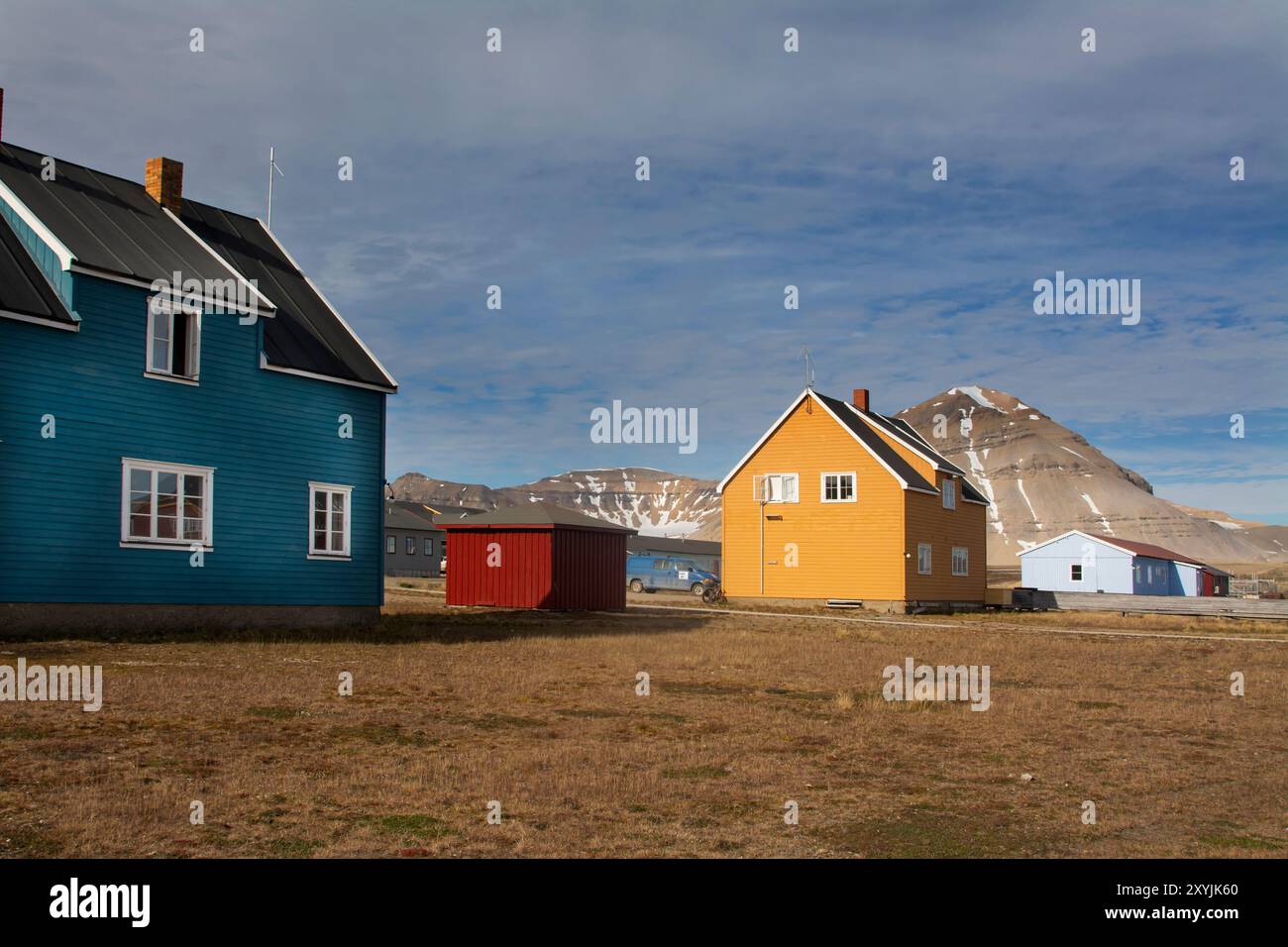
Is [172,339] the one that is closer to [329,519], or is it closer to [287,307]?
[287,307]

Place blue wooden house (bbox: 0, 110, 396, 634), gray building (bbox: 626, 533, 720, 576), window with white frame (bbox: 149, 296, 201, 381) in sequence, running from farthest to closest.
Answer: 1. gray building (bbox: 626, 533, 720, 576)
2. window with white frame (bbox: 149, 296, 201, 381)
3. blue wooden house (bbox: 0, 110, 396, 634)

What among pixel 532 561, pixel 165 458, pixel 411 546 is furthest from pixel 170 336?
pixel 411 546

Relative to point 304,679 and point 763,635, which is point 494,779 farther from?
point 763,635

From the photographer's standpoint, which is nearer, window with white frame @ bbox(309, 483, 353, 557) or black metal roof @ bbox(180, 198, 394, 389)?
window with white frame @ bbox(309, 483, 353, 557)

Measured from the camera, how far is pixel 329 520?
28.0 m

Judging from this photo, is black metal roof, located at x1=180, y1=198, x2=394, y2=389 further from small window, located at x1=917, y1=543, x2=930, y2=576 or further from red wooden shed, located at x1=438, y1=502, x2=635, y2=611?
small window, located at x1=917, y1=543, x2=930, y2=576

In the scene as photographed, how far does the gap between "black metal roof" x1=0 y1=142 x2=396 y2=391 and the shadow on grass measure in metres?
6.39

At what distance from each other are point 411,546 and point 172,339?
75.2 meters

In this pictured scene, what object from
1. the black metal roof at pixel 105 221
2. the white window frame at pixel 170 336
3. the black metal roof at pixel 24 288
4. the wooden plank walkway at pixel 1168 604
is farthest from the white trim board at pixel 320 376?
the wooden plank walkway at pixel 1168 604

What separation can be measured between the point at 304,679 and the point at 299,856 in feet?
32.2

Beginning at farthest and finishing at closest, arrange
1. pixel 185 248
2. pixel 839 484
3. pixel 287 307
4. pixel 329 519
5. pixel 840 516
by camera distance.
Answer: pixel 839 484 → pixel 840 516 → pixel 287 307 → pixel 329 519 → pixel 185 248

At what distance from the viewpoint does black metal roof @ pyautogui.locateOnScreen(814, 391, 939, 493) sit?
153 feet

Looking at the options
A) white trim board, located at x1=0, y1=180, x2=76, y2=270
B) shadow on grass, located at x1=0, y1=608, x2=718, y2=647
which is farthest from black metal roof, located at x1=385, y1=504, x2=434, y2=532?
white trim board, located at x1=0, y1=180, x2=76, y2=270
